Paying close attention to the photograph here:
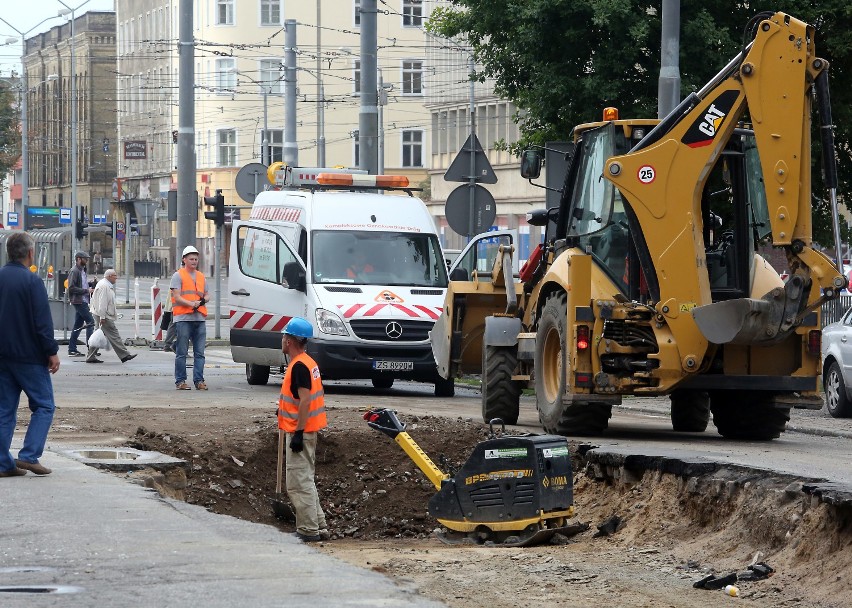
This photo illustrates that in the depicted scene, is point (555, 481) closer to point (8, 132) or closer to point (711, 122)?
point (711, 122)

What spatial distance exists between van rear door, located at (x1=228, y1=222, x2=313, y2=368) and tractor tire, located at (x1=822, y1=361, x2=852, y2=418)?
6.70 meters

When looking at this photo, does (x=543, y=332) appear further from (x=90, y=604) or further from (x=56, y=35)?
(x=56, y=35)

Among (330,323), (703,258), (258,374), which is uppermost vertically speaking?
(703,258)

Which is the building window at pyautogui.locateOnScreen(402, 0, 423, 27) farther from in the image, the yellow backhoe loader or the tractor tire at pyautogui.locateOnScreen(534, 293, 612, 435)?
the yellow backhoe loader

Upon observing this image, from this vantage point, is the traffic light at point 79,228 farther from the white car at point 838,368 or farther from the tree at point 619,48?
the white car at point 838,368

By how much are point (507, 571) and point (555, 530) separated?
1.74 metres

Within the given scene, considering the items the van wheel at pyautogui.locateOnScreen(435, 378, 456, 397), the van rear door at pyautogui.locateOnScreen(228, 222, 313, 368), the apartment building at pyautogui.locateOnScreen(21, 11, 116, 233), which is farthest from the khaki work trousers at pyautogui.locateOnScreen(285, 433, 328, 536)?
the apartment building at pyautogui.locateOnScreen(21, 11, 116, 233)

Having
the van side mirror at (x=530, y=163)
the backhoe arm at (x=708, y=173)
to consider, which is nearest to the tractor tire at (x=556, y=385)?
the backhoe arm at (x=708, y=173)

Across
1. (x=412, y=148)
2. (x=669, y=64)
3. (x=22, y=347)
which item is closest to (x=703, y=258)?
(x=669, y=64)

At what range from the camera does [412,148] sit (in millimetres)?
88625

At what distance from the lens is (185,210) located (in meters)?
30.3

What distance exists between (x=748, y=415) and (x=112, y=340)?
1564cm

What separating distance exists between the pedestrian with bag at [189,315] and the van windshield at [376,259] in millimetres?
1536

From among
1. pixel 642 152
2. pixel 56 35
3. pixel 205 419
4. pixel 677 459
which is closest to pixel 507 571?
pixel 677 459
